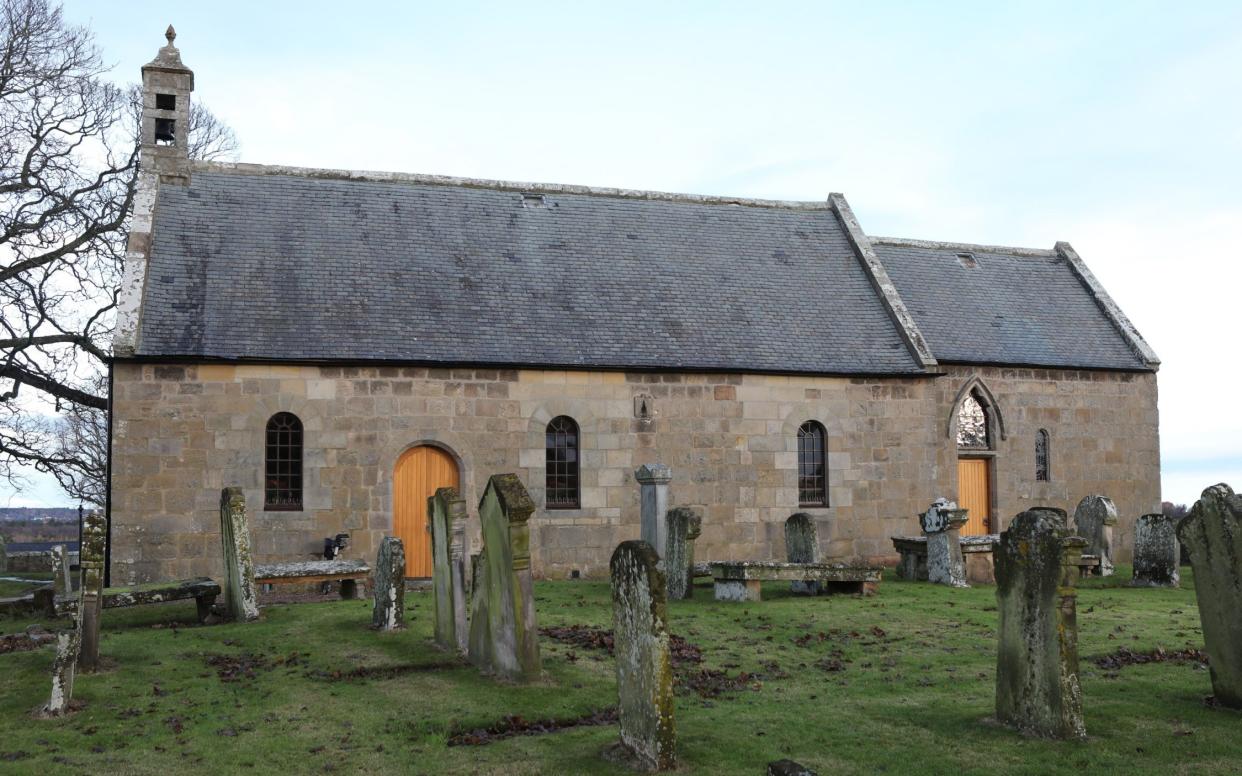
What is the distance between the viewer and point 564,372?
73.5ft

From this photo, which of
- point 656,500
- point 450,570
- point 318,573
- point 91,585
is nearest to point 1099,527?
point 656,500

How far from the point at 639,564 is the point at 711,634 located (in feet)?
19.0

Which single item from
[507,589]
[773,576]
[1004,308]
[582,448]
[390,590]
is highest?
[1004,308]

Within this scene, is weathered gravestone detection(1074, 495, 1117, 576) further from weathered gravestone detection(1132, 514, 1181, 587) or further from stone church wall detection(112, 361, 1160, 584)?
stone church wall detection(112, 361, 1160, 584)

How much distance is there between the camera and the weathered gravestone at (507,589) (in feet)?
36.4

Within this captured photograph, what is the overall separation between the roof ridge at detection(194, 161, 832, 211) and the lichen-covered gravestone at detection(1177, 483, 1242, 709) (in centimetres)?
1970

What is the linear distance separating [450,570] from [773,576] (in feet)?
20.0

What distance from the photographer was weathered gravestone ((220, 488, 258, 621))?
15.4 metres

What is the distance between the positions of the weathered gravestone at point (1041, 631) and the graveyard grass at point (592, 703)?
0.69 feet

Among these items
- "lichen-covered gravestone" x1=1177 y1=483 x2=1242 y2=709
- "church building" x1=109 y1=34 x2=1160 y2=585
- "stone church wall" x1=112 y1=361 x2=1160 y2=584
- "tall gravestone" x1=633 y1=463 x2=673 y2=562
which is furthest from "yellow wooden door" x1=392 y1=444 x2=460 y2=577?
"lichen-covered gravestone" x1=1177 y1=483 x2=1242 y2=709

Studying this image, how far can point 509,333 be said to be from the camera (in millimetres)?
22703

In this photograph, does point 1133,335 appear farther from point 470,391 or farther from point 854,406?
point 470,391

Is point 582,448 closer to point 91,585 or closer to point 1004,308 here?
point 91,585

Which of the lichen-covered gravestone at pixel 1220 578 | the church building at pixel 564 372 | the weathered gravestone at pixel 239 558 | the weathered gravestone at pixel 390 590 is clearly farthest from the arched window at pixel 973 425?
the weathered gravestone at pixel 239 558
